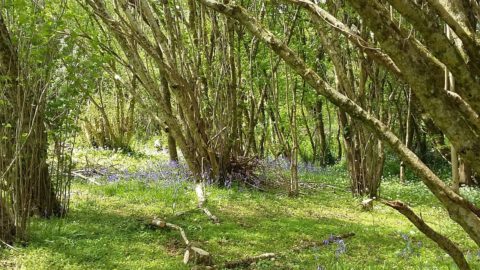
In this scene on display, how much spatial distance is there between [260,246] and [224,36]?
5022 mm

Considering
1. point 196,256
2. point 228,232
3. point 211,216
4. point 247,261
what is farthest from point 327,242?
point 211,216

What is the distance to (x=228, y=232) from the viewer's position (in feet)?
20.3

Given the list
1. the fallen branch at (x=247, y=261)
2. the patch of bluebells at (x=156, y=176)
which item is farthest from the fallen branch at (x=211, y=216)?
the patch of bluebells at (x=156, y=176)

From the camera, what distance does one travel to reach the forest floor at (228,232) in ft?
16.5

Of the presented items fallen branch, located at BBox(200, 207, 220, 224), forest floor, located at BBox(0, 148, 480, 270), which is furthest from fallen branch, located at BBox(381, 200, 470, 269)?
fallen branch, located at BBox(200, 207, 220, 224)

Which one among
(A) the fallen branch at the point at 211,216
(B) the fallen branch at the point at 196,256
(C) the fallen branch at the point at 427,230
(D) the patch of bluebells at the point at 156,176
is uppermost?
(C) the fallen branch at the point at 427,230

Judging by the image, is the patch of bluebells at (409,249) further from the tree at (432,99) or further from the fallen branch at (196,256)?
the tree at (432,99)

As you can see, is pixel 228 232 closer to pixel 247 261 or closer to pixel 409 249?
pixel 247 261

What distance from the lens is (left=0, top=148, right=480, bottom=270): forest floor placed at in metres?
5.02

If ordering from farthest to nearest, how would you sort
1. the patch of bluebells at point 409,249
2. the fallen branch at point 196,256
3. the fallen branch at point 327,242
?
the fallen branch at point 327,242, the patch of bluebells at point 409,249, the fallen branch at point 196,256

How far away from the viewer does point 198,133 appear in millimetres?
9289

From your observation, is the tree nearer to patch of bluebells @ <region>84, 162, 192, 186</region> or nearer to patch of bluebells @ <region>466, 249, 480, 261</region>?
patch of bluebells @ <region>466, 249, 480, 261</region>

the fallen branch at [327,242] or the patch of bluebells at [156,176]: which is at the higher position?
the patch of bluebells at [156,176]

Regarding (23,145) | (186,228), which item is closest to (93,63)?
(23,145)
